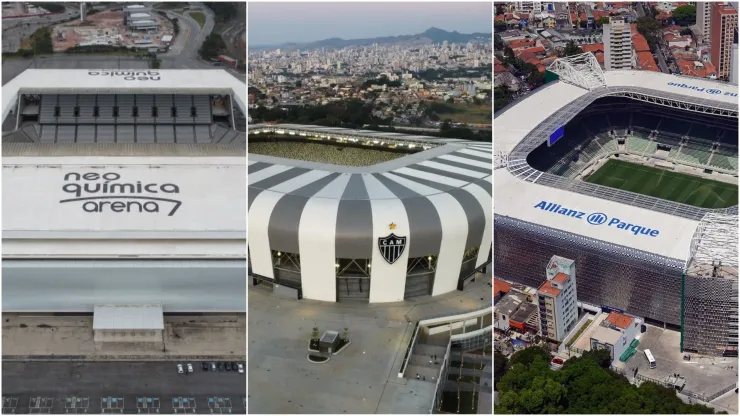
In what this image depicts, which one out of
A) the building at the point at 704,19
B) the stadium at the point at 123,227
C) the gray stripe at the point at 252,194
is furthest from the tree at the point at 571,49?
the gray stripe at the point at 252,194

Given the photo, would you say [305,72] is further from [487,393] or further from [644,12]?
[644,12]

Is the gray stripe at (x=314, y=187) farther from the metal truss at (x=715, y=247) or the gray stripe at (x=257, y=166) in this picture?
the metal truss at (x=715, y=247)

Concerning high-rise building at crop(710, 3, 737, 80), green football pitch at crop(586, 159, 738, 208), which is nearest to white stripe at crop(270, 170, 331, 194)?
green football pitch at crop(586, 159, 738, 208)

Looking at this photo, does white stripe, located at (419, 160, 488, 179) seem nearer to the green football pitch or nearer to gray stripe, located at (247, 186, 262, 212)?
gray stripe, located at (247, 186, 262, 212)

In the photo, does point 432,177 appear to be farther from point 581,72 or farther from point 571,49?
point 571,49

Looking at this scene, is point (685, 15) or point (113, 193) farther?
point (685, 15)

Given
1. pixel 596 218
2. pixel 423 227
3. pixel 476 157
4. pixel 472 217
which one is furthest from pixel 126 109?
pixel 596 218

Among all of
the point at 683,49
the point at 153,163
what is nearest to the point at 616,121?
the point at 683,49
